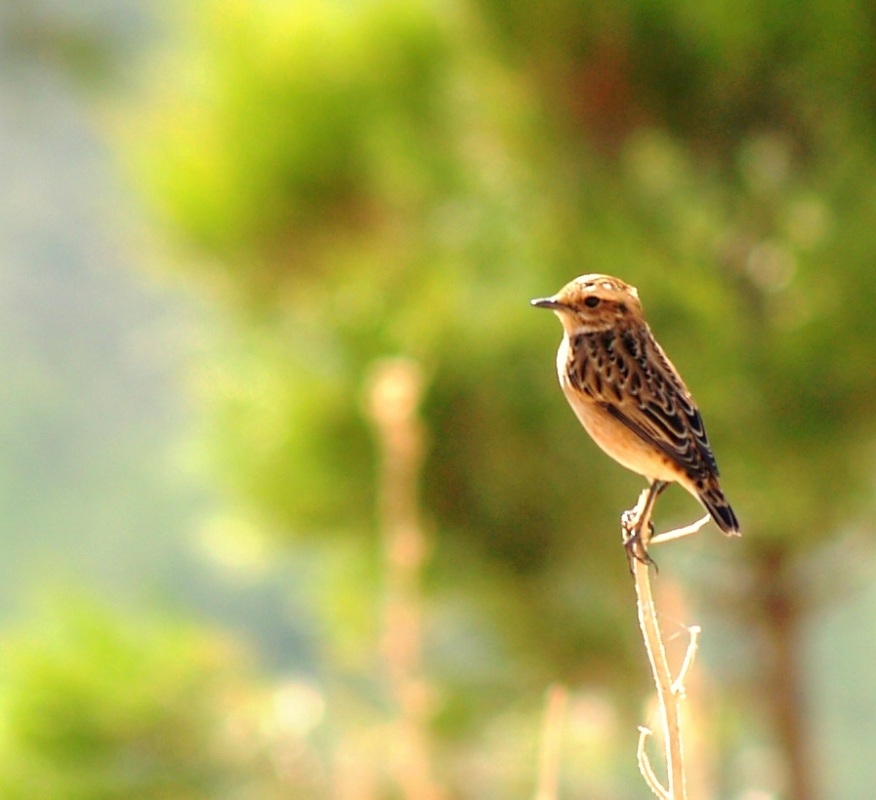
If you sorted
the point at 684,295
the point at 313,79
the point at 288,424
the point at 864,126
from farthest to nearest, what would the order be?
the point at 313,79 < the point at 288,424 < the point at 864,126 < the point at 684,295

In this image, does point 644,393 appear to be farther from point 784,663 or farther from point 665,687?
point 784,663

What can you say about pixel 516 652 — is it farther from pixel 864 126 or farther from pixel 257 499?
pixel 864 126

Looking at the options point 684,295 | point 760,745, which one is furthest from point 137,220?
point 760,745

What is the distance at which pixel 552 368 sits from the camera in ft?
9.27

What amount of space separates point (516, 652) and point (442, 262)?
0.85 meters

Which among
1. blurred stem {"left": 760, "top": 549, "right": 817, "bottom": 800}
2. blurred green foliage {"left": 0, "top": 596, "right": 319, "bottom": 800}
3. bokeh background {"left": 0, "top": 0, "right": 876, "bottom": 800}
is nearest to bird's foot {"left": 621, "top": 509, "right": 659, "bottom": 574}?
bokeh background {"left": 0, "top": 0, "right": 876, "bottom": 800}

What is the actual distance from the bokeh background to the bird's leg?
1416 mm

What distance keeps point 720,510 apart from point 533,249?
1.93 meters

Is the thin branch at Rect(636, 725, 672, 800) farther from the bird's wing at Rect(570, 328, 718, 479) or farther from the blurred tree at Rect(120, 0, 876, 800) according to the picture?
the blurred tree at Rect(120, 0, 876, 800)

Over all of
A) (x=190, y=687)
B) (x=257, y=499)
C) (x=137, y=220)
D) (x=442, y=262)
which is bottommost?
(x=190, y=687)

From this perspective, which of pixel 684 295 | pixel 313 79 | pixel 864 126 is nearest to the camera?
pixel 684 295

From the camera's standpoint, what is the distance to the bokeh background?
280 cm

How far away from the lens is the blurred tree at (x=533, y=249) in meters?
2.78

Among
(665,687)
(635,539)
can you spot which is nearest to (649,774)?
(665,687)
